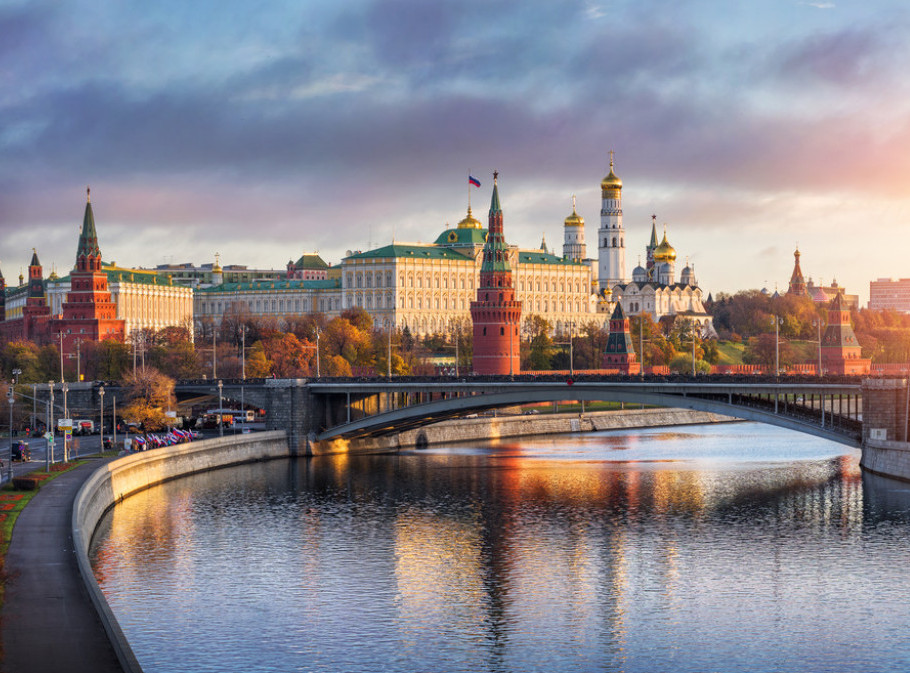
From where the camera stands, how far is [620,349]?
146125mm

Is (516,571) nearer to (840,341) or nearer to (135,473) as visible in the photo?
(135,473)

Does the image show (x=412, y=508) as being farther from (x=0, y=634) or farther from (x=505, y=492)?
(x=0, y=634)

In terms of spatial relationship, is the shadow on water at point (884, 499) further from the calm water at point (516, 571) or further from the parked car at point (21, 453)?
the parked car at point (21, 453)

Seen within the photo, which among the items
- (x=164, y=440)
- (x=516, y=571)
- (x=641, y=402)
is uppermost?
(x=641, y=402)

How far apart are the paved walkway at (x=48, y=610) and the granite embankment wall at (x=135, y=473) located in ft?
0.99

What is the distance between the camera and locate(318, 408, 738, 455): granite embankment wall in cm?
9938

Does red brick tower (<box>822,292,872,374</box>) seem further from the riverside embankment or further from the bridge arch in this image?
the bridge arch

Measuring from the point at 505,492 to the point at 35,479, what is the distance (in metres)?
23.8

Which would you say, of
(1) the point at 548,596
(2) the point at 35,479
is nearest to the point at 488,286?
(2) the point at 35,479

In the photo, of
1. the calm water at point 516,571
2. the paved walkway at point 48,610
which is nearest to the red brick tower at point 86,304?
the calm water at point 516,571

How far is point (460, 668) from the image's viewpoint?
3794 centimetres

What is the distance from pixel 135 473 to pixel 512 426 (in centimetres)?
4681

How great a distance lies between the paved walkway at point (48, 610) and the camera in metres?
31.9

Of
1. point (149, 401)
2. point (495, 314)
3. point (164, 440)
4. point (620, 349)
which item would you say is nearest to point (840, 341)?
point (620, 349)
